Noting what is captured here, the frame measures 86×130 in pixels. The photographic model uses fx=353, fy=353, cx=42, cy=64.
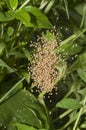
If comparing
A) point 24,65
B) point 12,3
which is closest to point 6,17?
point 12,3

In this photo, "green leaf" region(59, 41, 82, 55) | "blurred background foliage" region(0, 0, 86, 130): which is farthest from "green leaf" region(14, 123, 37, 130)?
"green leaf" region(59, 41, 82, 55)

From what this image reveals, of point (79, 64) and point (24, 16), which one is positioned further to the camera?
point (79, 64)

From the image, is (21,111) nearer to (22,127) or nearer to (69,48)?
(22,127)

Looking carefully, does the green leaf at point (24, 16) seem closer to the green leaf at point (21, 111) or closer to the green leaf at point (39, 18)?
the green leaf at point (39, 18)

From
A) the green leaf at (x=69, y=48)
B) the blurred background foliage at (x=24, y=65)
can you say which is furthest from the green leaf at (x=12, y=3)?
the green leaf at (x=69, y=48)

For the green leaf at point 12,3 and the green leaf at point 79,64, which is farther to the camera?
the green leaf at point 79,64

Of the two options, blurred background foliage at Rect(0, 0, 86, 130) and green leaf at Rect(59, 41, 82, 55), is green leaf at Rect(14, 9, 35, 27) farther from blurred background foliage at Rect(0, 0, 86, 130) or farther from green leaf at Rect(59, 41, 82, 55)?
green leaf at Rect(59, 41, 82, 55)

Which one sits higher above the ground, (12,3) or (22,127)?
(12,3)

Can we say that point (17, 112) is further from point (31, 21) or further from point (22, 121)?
point (31, 21)

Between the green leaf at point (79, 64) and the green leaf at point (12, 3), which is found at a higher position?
the green leaf at point (12, 3)

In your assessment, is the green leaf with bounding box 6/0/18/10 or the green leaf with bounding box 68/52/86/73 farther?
the green leaf with bounding box 68/52/86/73

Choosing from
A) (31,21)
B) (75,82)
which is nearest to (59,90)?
(75,82)

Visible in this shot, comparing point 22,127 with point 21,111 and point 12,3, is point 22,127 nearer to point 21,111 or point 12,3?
point 21,111
